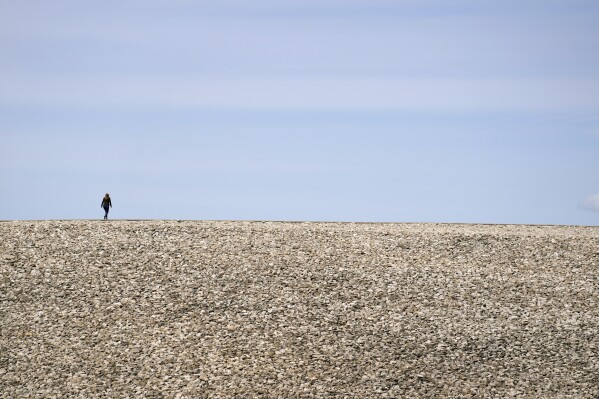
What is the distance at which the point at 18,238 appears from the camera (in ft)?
75.6

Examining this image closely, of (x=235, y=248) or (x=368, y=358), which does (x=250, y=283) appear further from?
(x=368, y=358)

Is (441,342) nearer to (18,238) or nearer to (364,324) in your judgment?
(364,324)

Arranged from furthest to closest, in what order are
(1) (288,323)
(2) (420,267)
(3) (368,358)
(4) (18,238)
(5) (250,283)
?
(4) (18,238) → (2) (420,267) → (5) (250,283) → (1) (288,323) → (3) (368,358)

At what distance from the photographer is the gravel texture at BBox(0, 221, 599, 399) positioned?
1652cm

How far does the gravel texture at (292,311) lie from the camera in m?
16.5

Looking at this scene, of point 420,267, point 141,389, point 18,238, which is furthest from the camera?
point 18,238

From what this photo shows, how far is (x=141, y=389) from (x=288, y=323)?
12.9ft

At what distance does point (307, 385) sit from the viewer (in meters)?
16.1

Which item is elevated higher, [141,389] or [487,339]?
[487,339]

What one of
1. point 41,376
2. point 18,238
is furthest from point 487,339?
point 18,238

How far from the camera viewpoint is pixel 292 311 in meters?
18.8

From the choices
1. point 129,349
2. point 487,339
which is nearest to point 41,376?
point 129,349

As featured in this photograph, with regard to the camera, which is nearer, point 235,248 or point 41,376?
point 41,376

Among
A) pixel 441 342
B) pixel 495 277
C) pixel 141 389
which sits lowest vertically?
pixel 141 389
